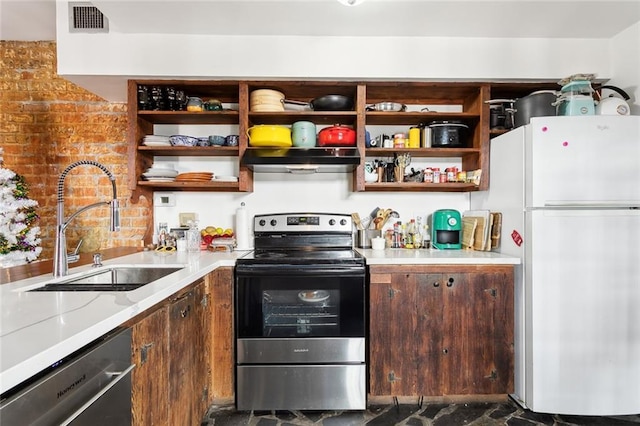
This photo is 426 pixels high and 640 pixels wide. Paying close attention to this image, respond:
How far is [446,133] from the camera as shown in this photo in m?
2.31

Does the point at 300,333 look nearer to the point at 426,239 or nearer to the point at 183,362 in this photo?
the point at 183,362


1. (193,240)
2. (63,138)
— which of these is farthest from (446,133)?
(63,138)

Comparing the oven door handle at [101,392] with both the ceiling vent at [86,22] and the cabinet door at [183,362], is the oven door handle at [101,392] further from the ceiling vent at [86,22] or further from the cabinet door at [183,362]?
the ceiling vent at [86,22]

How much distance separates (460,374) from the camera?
1922 millimetres

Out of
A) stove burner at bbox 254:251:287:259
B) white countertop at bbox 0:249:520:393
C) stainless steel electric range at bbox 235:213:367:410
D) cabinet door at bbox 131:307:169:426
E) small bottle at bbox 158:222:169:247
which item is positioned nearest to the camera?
white countertop at bbox 0:249:520:393

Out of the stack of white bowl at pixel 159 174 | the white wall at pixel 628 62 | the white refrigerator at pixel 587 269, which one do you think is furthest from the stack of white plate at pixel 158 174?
the white wall at pixel 628 62

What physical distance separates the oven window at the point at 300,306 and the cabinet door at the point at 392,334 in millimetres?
101

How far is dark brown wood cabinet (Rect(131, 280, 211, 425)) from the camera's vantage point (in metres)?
1.11

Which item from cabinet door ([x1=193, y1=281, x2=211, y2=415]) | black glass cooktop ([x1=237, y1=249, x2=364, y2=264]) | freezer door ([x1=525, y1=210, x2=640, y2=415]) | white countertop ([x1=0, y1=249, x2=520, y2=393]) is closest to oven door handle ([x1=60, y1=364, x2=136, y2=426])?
white countertop ([x1=0, y1=249, x2=520, y2=393])

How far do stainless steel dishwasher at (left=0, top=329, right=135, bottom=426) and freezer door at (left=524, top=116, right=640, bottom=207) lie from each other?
7.07 ft

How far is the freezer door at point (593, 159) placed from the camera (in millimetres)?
1763

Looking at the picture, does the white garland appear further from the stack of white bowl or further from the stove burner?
the stove burner

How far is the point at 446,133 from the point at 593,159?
862mm

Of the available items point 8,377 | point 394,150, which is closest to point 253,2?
point 394,150
